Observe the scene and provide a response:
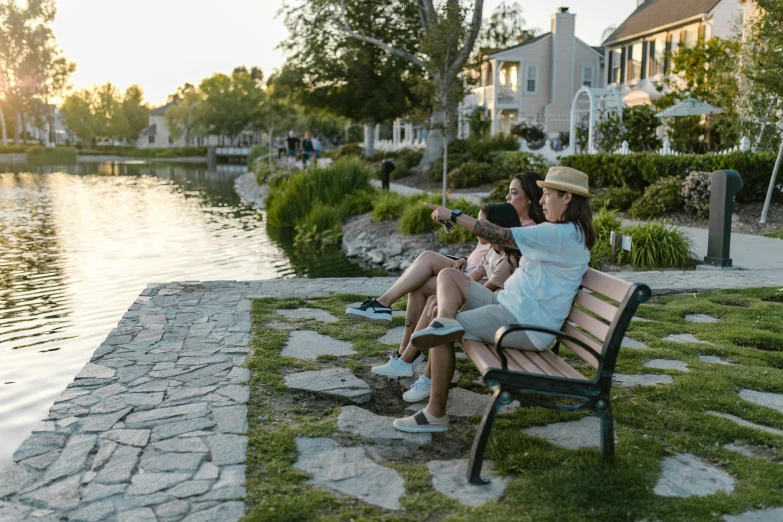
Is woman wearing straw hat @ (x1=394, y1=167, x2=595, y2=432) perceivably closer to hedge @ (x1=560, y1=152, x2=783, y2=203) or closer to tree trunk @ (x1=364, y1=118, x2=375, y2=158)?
hedge @ (x1=560, y1=152, x2=783, y2=203)

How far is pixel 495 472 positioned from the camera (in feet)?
11.0

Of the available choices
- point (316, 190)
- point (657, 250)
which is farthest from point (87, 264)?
point (657, 250)

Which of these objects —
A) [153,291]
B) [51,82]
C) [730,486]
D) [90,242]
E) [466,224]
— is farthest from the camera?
[51,82]

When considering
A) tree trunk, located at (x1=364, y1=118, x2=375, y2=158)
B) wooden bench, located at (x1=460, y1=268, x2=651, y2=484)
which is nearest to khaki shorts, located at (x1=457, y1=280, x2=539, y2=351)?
wooden bench, located at (x1=460, y1=268, x2=651, y2=484)

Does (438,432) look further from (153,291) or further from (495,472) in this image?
(153,291)

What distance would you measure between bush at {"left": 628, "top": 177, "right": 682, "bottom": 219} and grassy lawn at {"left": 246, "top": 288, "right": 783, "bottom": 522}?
8.71 meters

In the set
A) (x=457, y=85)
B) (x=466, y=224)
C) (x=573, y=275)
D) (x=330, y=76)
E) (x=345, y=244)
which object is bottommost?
(x=345, y=244)

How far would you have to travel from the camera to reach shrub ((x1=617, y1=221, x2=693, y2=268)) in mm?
9664

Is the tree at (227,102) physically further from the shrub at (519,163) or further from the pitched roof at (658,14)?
the shrub at (519,163)

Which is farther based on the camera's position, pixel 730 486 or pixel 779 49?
pixel 779 49

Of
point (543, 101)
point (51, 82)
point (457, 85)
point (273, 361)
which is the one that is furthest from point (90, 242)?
point (51, 82)

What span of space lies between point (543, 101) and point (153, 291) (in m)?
32.8

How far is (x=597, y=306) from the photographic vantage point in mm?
3740

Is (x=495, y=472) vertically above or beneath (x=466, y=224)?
beneath
